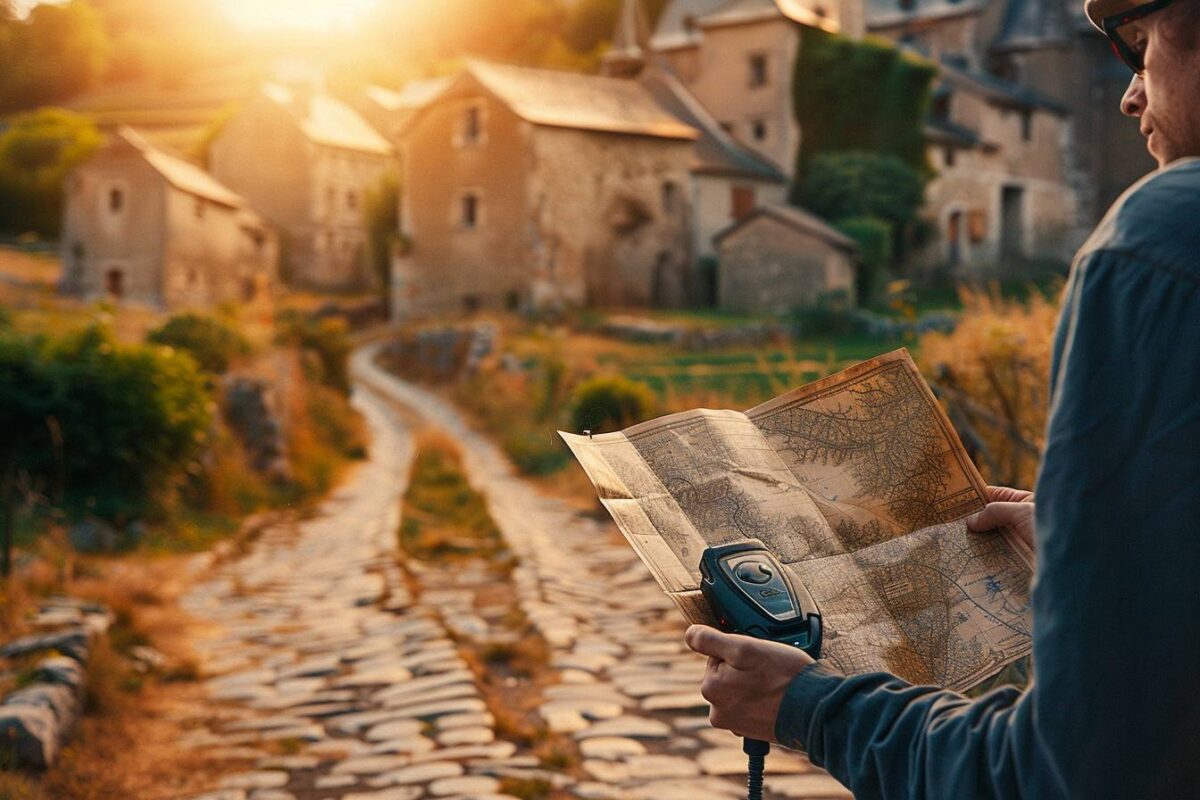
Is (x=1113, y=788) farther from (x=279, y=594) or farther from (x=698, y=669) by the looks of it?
(x=279, y=594)

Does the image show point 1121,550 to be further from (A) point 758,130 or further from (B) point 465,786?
(A) point 758,130

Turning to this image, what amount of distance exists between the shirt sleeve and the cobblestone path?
328cm

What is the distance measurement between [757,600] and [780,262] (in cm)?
3103

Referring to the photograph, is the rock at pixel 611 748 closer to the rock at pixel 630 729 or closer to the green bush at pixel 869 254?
the rock at pixel 630 729

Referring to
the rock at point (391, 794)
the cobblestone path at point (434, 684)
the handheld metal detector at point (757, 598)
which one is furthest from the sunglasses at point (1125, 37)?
the rock at point (391, 794)

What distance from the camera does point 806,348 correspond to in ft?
88.8

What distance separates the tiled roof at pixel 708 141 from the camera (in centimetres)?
3578

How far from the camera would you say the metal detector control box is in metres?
1.62

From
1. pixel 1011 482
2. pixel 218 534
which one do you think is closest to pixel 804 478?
pixel 1011 482

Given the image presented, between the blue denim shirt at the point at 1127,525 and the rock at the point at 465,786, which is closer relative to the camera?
the blue denim shirt at the point at 1127,525

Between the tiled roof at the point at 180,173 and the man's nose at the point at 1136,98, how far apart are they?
121ft

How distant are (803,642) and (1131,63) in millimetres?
905

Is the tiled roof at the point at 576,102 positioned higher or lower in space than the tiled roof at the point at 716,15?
lower

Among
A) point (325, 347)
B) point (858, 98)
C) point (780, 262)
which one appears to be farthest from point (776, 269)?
point (325, 347)
